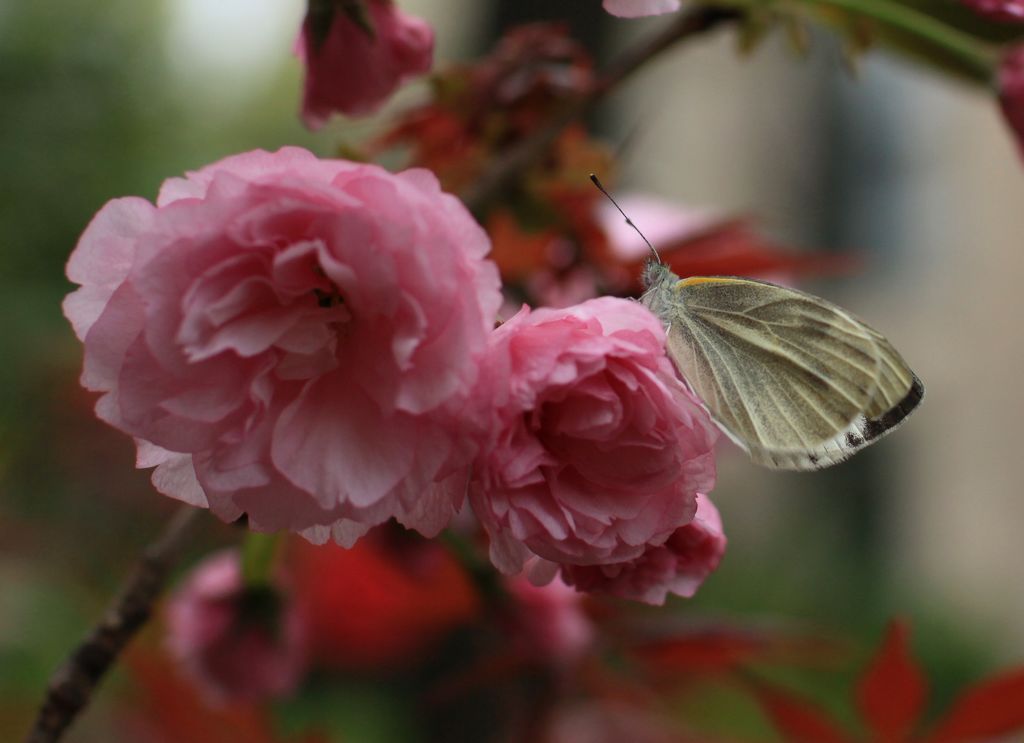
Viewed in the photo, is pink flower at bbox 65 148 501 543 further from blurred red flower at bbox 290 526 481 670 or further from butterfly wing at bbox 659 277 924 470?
blurred red flower at bbox 290 526 481 670

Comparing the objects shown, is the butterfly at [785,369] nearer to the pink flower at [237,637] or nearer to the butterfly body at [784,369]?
the butterfly body at [784,369]

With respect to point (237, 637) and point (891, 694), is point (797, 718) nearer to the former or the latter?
point (891, 694)

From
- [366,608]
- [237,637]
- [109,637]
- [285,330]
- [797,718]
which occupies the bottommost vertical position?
[366,608]

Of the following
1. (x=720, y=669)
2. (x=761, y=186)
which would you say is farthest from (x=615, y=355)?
(x=761, y=186)

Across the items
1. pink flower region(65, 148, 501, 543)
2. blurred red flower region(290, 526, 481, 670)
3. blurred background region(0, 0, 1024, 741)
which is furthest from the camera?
blurred background region(0, 0, 1024, 741)

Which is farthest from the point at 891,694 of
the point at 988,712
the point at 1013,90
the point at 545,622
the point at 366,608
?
the point at 366,608

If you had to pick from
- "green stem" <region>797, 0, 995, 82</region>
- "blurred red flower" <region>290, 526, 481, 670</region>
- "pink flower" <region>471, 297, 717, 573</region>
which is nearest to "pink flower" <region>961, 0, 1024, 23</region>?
"green stem" <region>797, 0, 995, 82</region>
